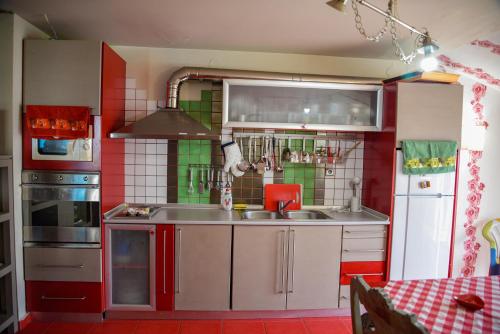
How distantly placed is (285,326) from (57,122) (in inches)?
87.4

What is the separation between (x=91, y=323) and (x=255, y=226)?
1.42m

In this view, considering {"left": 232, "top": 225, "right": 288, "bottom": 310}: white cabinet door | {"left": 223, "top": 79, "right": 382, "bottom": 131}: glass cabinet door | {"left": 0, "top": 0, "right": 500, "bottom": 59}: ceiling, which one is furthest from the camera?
{"left": 223, "top": 79, "right": 382, "bottom": 131}: glass cabinet door

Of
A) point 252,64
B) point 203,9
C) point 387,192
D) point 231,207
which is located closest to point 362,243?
point 387,192

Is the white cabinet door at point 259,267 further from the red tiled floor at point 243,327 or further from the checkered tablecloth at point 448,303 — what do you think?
the checkered tablecloth at point 448,303

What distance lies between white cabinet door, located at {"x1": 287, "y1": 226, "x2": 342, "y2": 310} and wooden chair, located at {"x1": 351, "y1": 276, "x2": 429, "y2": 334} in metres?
1.26

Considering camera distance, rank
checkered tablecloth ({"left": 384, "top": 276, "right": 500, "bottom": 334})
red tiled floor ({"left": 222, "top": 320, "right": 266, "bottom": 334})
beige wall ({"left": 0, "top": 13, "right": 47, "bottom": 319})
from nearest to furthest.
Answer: checkered tablecloth ({"left": 384, "top": 276, "right": 500, "bottom": 334})
beige wall ({"left": 0, "top": 13, "right": 47, "bottom": 319})
red tiled floor ({"left": 222, "top": 320, "right": 266, "bottom": 334})

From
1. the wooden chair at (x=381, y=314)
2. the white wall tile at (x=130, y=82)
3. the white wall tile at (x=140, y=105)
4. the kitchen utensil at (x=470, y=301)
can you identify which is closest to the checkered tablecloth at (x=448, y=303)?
the kitchen utensil at (x=470, y=301)

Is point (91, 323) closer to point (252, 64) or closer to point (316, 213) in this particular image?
point (316, 213)

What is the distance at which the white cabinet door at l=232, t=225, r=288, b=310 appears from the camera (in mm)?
2408

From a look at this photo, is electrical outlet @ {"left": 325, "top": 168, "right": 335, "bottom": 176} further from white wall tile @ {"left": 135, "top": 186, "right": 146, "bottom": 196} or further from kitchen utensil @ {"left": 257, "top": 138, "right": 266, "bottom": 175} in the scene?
white wall tile @ {"left": 135, "top": 186, "right": 146, "bottom": 196}

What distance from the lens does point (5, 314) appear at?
82.2 inches

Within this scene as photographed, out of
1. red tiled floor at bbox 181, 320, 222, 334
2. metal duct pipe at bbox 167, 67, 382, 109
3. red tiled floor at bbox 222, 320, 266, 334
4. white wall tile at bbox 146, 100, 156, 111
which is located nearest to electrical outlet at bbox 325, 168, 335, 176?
metal duct pipe at bbox 167, 67, 382, 109

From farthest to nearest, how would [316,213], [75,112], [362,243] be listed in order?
[316,213] → [362,243] → [75,112]

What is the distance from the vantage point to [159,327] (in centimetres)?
234
